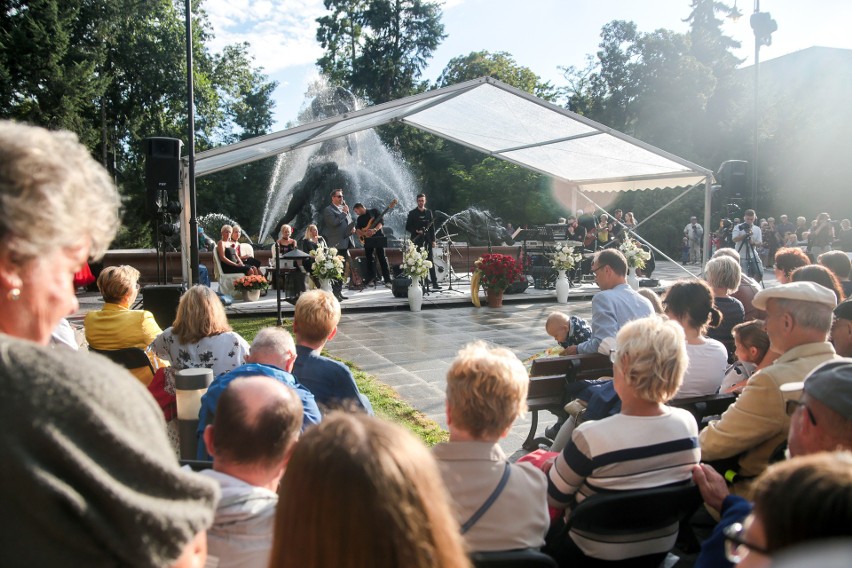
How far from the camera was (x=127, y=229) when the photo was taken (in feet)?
90.7

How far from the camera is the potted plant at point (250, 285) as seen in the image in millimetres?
12297

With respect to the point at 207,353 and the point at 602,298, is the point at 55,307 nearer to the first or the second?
the point at 207,353

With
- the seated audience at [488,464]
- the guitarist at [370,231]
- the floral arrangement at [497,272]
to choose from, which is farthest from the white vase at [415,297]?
the seated audience at [488,464]

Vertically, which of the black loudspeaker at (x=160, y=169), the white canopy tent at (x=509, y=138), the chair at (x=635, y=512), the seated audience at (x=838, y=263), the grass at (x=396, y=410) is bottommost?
the grass at (x=396, y=410)

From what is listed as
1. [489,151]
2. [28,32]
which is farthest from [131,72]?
[489,151]

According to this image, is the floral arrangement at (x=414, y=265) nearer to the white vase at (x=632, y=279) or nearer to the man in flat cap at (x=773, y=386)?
the white vase at (x=632, y=279)

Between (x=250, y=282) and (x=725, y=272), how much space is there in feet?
30.8

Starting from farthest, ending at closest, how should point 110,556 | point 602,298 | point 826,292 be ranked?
1. point 602,298
2. point 826,292
3. point 110,556

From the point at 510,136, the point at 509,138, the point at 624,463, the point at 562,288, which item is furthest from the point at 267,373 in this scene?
the point at 509,138

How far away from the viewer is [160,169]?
9242 mm

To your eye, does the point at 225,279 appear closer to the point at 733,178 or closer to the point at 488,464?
the point at 733,178

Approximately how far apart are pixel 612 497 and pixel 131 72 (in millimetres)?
34750

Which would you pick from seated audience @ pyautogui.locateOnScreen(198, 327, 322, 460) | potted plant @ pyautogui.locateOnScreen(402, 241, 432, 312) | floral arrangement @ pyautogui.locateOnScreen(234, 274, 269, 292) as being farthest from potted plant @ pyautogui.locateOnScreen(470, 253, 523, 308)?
seated audience @ pyautogui.locateOnScreen(198, 327, 322, 460)

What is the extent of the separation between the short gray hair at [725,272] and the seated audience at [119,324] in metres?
3.93
